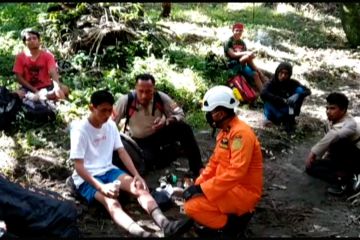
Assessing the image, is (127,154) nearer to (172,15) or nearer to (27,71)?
(27,71)

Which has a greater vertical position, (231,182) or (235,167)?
(235,167)

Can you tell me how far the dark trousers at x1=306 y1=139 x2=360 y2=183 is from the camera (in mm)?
6035

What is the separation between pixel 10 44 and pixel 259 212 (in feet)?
23.1

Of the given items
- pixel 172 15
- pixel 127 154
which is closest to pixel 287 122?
pixel 127 154

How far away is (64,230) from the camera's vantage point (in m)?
4.34

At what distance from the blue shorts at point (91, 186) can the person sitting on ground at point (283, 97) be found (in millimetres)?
3281

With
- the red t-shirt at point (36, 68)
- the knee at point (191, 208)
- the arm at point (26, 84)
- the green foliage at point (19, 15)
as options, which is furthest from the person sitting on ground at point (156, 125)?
the green foliage at point (19, 15)

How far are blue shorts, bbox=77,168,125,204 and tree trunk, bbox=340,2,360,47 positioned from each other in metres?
10.8

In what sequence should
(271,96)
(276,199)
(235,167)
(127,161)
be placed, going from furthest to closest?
(271,96) < (276,199) < (127,161) < (235,167)

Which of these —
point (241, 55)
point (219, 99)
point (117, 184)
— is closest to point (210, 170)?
point (219, 99)

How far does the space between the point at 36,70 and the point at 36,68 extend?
0.03 m

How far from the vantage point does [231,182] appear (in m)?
4.50

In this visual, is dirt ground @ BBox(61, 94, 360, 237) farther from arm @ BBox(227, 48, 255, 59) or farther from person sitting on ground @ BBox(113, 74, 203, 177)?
arm @ BBox(227, 48, 255, 59)

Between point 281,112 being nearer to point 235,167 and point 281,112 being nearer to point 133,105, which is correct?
point 133,105
